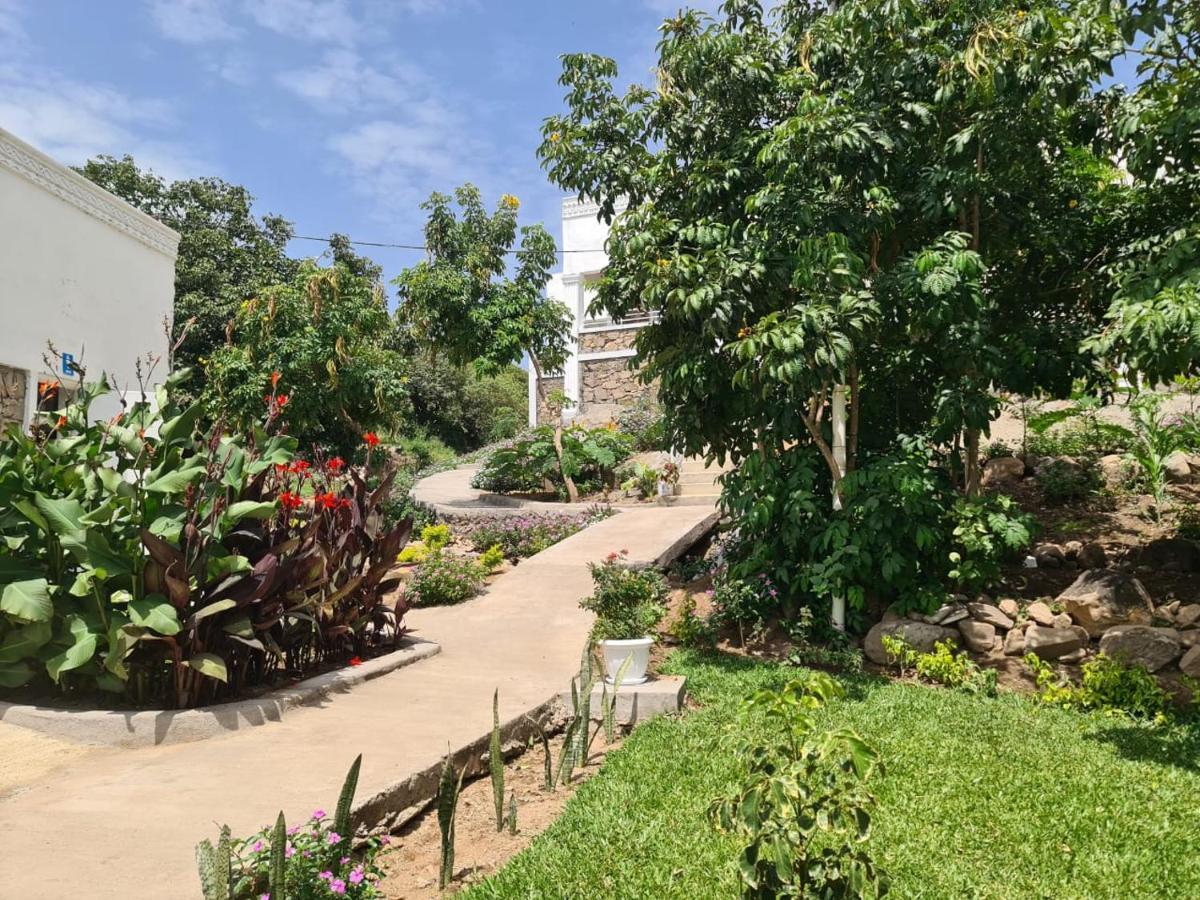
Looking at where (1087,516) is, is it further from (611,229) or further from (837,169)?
(611,229)

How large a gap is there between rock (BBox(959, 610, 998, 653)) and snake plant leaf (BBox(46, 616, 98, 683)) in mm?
5610

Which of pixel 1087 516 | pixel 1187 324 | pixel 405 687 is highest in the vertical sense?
pixel 1187 324

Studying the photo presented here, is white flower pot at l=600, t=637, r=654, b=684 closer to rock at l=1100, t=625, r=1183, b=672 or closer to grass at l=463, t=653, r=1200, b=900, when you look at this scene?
grass at l=463, t=653, r=1200, b=900

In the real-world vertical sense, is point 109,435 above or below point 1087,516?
above

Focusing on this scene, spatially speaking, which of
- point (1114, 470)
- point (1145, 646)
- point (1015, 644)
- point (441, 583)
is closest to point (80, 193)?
point (441, 583)

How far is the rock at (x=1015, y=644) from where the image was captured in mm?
5906

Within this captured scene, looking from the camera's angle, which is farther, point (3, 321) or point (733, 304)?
point (3, 321)

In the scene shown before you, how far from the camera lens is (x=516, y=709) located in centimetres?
501

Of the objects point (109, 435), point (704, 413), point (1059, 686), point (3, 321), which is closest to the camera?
point (109, 435)

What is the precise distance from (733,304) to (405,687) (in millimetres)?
3609

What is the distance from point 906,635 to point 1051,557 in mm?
1725

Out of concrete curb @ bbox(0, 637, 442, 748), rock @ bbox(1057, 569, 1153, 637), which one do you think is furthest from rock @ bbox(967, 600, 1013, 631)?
concrete curb @ bbox(0, 637, 442, 748)

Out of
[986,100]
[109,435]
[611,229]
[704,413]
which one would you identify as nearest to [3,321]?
[109,435]

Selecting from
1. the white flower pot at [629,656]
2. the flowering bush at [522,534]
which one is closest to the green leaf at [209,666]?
the white flower pot at [629,656]
